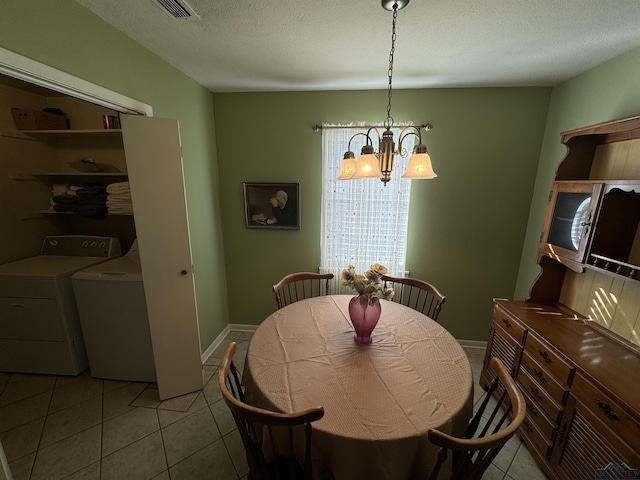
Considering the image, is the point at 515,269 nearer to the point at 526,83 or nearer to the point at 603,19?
the point at 526,83

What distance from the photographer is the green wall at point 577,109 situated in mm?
1562

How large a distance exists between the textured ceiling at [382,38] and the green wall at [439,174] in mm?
260

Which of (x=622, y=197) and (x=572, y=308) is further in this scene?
(x=572, y=308)

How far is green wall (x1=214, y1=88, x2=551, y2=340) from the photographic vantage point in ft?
7.51

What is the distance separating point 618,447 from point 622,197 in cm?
128

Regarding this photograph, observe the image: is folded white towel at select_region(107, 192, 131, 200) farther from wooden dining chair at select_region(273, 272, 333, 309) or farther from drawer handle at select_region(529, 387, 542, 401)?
drawer handle at select_region(529, 387, 542, 401)

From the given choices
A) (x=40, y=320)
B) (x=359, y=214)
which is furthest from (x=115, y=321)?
(x=359, y=214)

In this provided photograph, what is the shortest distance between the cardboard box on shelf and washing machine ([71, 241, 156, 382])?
4.60 ft

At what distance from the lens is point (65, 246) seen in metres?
2.47

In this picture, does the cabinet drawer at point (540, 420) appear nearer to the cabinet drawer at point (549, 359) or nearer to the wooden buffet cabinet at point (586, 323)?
the wooden buffet cabinet at point (586, 323)

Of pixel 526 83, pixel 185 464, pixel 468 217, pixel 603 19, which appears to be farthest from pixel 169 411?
pixel 526 83

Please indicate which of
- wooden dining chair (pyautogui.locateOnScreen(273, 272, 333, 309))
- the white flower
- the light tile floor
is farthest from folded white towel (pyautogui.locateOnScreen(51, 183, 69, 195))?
the white flower

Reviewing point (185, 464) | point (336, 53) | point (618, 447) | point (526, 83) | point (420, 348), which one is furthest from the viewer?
point (526, 83)

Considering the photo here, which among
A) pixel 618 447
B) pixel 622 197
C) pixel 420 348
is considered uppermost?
pixel 622 197
